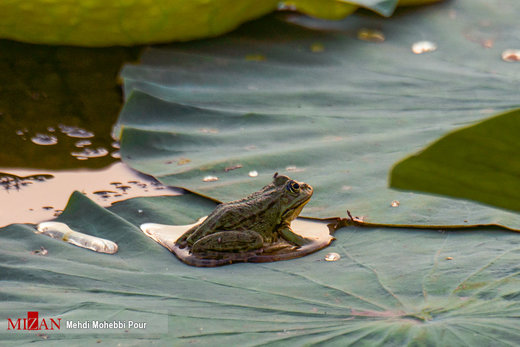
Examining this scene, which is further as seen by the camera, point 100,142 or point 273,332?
point 100,142

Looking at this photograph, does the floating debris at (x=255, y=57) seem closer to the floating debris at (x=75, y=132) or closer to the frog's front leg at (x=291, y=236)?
the floating debris at (x=75, y=132)

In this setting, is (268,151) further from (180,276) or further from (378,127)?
(180,276)

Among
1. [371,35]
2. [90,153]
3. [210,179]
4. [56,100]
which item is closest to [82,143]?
[90,153]

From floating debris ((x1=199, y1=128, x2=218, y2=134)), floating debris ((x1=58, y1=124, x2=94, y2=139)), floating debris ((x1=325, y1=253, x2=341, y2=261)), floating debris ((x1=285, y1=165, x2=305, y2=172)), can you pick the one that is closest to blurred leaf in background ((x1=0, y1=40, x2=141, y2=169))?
floating debris ((x1=58, y1=124, x2=94, y2=139))

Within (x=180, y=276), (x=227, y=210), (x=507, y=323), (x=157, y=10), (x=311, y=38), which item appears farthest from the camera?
(x=311, y=38)

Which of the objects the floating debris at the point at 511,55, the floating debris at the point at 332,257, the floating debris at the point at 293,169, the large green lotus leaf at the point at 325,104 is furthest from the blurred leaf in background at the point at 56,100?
the floating debris at the point at 511,55

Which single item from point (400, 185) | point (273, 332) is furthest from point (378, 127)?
point (400, 185)
